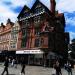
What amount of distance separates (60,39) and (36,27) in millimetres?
6867

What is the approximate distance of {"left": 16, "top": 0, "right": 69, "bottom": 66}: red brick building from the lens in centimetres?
5075

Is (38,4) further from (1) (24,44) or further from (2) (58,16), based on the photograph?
(1) (24,44)

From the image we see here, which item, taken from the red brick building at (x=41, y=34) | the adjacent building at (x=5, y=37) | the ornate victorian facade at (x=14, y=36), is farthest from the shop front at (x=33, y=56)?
the adjacent building at (x=5, y=37)

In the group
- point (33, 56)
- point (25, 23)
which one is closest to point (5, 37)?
point (25, 23)

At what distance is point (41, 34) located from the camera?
172 feet

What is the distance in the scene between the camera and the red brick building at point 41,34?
5075 cm

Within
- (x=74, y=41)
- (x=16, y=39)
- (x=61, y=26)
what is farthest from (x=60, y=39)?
(x=74, y=41)

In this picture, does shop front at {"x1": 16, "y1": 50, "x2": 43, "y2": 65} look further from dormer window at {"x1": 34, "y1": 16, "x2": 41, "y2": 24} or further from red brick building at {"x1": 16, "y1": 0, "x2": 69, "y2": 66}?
dormer window at {"x1": 34, "y1": 16, "x2": 41, "y2": 24}

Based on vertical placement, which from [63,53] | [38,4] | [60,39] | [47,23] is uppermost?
[38,4]

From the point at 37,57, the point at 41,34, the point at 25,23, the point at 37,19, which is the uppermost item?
the point at 37,19

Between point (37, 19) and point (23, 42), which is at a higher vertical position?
point (37, 19)

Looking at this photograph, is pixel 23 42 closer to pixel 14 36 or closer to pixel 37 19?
pixel 14 36

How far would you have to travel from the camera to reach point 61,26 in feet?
189

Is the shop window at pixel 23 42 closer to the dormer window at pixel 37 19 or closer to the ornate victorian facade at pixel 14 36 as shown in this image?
the ornate victorian facade at pixel 14 36
